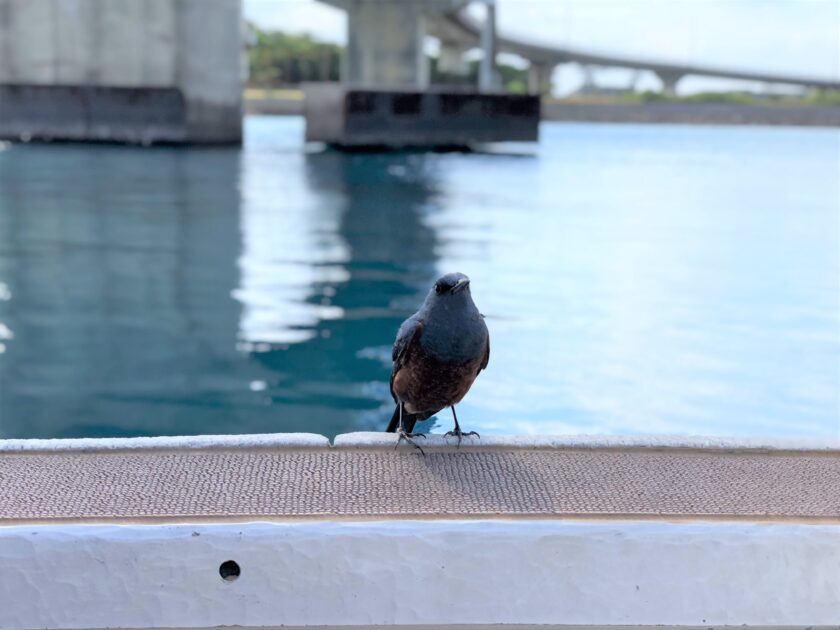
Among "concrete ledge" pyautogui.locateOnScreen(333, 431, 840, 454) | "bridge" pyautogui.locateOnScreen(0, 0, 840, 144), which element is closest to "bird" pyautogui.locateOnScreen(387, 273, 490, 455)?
"concrete ledge" pyautogui.locateOnScreen(333, 431, 840, 454)

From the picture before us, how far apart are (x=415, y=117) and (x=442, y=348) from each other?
36272 mm

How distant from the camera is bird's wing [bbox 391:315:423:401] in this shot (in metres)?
3.94

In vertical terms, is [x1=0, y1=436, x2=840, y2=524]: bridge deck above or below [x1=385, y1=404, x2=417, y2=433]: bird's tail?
above

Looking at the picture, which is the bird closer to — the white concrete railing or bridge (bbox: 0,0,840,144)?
the white concrete railing

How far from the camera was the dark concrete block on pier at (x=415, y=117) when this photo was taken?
38.0 metres

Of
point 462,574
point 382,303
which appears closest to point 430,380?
point 462,574

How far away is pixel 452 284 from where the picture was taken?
12.5 feet

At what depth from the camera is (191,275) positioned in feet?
42.2

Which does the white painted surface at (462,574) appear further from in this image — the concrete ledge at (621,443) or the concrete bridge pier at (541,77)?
the concrete bridge pier at (541,77)

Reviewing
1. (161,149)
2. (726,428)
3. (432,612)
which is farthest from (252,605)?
(161,149)

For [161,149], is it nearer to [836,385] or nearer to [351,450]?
[836,385]

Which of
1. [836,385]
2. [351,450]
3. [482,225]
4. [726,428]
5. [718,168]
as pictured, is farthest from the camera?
[718,168]

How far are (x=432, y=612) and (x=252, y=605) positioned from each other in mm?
477

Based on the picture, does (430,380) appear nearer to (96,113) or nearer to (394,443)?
(394,443)
